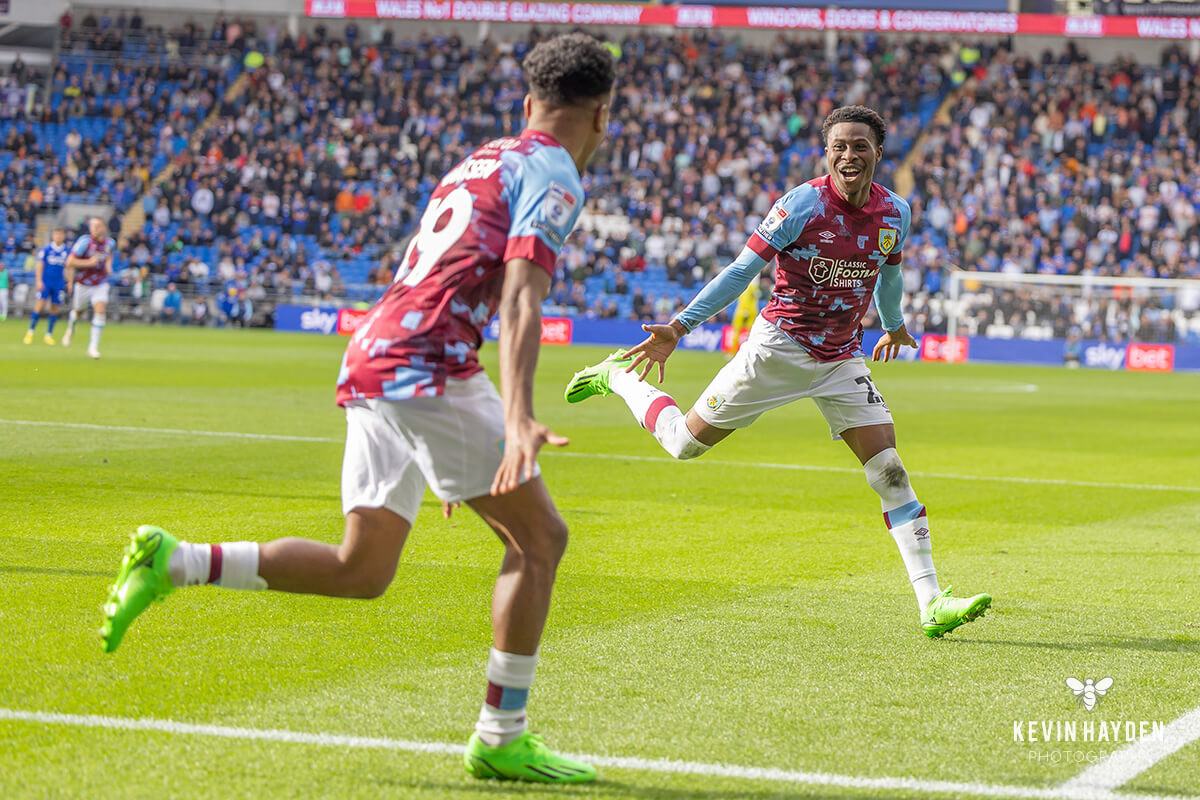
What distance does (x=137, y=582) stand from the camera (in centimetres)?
404

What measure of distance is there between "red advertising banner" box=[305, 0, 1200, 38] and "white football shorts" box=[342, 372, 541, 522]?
4234 cm

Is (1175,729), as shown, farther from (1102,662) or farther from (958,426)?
(958,426)

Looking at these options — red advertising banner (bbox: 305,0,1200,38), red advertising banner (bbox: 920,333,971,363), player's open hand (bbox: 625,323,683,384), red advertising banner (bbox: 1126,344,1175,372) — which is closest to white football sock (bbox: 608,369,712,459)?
player's open hand (bbox: 625,323,683,384)

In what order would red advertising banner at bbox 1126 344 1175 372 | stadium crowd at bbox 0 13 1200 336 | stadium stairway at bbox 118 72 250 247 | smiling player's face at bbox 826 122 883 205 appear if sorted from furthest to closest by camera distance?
stadium stairway at bbox 118 72 250 247 < stadium crowd at bbox 0 13 1200 336 < red advertising banner at bbox 1126 344 1175 372 < smiling player's face at bbox 826 122 883 205

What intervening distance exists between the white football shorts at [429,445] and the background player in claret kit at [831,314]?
8.30 ft

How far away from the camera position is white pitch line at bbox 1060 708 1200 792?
13.2ft

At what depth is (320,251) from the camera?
43250mm

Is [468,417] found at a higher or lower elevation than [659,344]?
higher

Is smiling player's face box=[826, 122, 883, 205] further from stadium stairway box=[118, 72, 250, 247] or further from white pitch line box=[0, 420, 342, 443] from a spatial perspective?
stadium stairway box=[118, 72, 250, 247]

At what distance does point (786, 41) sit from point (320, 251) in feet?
57.1

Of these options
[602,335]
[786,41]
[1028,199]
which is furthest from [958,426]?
[786,41]

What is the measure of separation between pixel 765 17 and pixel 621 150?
637 centimetres

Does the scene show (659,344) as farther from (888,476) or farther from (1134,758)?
(1134,758)

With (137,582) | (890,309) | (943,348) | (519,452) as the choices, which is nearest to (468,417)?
(519,452)
